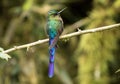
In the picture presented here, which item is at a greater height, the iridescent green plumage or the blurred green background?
the iridescent green plumage

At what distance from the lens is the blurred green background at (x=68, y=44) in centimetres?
456

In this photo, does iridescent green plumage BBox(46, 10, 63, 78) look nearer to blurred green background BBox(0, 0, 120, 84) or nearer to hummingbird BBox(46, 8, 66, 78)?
hummingbird BBox(46, 8, 66, 78)

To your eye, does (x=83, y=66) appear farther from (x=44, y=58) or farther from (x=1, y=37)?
(x=1, y=37)

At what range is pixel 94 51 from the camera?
4.57 metres

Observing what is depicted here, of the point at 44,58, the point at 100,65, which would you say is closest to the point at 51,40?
the point at 100,65

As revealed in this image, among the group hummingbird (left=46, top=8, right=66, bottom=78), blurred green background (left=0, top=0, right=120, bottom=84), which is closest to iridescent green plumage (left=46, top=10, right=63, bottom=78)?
hummingbird (left=46, top=8, right=66, bottom=78)

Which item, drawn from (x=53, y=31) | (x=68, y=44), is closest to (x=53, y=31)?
(x=53, y=31)

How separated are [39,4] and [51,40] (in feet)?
7.69

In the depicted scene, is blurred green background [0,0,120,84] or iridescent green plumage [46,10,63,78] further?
blurred green background [0,0,120,84]

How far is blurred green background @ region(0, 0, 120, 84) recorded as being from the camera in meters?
4.56

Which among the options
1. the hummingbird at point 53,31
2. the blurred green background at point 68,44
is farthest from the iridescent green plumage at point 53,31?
the blurred green background at point 68,44

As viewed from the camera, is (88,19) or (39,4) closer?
(88,19)

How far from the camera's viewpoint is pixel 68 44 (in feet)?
16.7

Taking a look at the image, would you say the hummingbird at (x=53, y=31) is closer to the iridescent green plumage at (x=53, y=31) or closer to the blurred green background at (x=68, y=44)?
the iridescent green plumage at (x=53, y=31)
